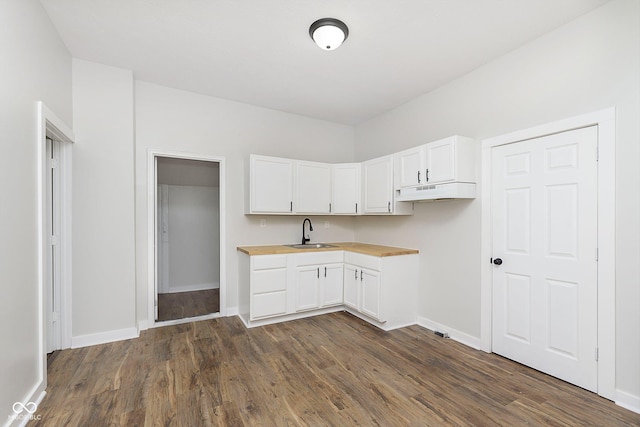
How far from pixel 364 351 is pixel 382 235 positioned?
1810 mm

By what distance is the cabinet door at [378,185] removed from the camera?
3.66m

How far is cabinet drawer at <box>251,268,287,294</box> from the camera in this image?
342 cm

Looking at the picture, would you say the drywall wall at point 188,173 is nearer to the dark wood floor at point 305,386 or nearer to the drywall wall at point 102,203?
the drywall wall at point 102,203

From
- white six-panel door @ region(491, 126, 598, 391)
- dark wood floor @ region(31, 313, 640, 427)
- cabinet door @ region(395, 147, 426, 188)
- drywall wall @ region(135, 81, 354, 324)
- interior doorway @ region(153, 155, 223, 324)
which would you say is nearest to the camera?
dark wood floor @ region(31, 313, 640, 427)

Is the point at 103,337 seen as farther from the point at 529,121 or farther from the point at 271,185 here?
the point at 529,121

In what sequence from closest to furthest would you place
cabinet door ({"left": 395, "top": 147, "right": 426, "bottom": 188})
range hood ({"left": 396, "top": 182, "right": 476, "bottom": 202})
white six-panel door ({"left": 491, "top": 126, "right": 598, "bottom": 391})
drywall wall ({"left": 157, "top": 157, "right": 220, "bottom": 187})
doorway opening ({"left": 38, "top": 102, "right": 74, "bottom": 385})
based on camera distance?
white six-panel door ({"left": 491, "top": 126, "right": 598, "bottom": 391})
doorway opening ({"left": 38, "top": 102, "right": 74, "bottom": 385})
range hood ({"left": 396, "top": 182, "right": 476, "bottom": 202})
cabinet door ({"left": 395, "top": 147, "right": 426, "bottom": 188})
drywall wall ({"left": 157, "top": 157, "right": 220, "bottom": 187})

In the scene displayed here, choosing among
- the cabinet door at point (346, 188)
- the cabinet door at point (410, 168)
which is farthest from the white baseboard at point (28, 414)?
the cabinet door at point (410, 168)

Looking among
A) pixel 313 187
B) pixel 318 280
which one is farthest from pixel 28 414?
pixel 313 187

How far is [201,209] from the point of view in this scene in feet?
17.0

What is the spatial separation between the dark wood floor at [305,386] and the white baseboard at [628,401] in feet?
0.19

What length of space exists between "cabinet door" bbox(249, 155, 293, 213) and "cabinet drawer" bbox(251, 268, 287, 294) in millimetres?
801

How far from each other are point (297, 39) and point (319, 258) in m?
2.48

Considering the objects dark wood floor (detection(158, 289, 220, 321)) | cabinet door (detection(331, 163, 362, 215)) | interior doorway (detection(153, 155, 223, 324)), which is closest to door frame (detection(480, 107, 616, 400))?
cabinet door (detection(331, 163, 362, 215))

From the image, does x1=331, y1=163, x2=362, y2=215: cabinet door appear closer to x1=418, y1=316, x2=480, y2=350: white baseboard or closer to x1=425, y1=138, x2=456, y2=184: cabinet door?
x1=425, y1=138, x2=456, y2=184: cabinet door
